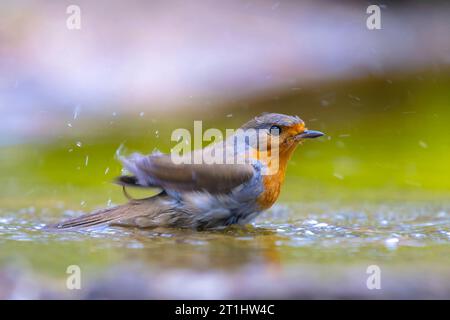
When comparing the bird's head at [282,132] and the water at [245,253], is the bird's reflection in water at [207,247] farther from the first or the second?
the bird's head at [282,132]

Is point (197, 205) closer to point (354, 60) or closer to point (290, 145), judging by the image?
point (290, 145)

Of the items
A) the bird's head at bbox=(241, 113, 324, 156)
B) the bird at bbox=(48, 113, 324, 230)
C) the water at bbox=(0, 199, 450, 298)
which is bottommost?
the water at bbox=(0, 199, 450, 298)

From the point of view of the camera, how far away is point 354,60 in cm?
1053

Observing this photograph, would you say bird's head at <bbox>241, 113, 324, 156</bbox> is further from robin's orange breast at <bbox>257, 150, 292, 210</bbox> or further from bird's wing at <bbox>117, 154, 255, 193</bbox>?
bird's wing at <bbox>117, 154, 255, 193</bbox>

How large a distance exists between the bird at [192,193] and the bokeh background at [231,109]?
0.91 ft

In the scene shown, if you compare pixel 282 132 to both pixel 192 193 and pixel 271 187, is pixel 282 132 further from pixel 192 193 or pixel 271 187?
pixel 192 193

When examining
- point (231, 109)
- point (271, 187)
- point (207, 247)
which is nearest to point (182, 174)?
point (271, 187)

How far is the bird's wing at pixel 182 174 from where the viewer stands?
4.44 meters

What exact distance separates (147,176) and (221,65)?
640 cm

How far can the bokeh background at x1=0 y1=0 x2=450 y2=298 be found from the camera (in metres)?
3.88

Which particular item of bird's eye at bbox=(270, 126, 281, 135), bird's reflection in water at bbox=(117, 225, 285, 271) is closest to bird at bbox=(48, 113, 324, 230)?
bird's reflection in water at bbox=(117, 225, 285, 271)

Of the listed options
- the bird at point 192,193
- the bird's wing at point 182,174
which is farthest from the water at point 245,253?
the bird's wing at point 182,174

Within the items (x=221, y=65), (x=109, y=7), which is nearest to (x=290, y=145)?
(x=221, y=65)

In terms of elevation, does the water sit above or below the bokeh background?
below
